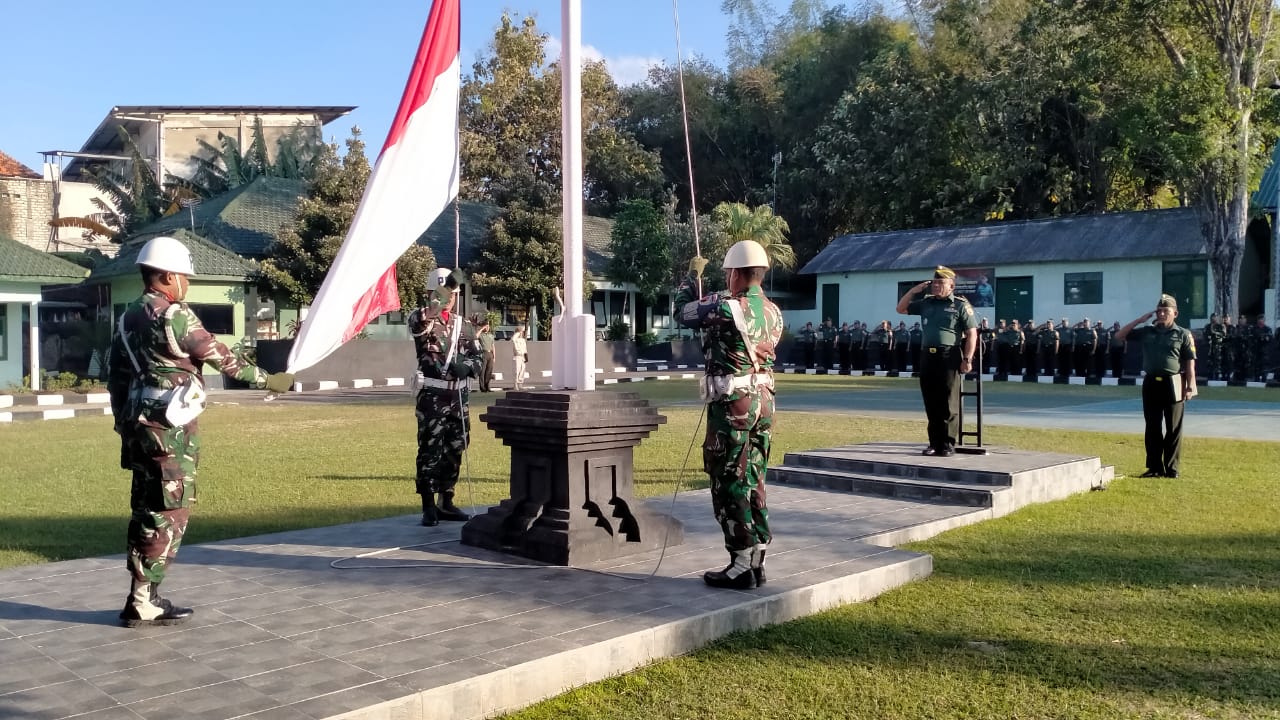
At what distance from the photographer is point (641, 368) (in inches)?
1406

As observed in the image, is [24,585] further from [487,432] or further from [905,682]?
[487,432]

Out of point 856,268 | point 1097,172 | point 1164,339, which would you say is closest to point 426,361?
point 1164,339

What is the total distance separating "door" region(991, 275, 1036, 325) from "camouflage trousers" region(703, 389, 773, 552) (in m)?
30.9

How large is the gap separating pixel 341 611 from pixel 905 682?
284 centimetres

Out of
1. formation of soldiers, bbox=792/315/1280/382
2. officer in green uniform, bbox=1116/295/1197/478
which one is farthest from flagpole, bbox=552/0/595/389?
formation of soldiers, bbox=792/315/1280/382

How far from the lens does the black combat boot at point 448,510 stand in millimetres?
8195

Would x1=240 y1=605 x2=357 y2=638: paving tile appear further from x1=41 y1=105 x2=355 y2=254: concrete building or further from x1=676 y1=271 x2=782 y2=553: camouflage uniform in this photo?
x1=41 y1=105 x2=355 y2=254: concrete building

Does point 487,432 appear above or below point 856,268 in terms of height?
below

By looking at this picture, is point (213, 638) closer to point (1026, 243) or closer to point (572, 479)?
point (572, 479)

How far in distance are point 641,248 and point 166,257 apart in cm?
3257

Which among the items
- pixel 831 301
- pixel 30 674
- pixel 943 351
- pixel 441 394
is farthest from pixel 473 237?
pixel 30 674

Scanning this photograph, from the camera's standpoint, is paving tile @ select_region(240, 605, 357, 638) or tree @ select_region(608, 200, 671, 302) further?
tree @ select_region(608, 200, 671, 302)

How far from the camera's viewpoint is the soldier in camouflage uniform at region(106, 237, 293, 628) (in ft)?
17.3

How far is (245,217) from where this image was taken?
110 ft
